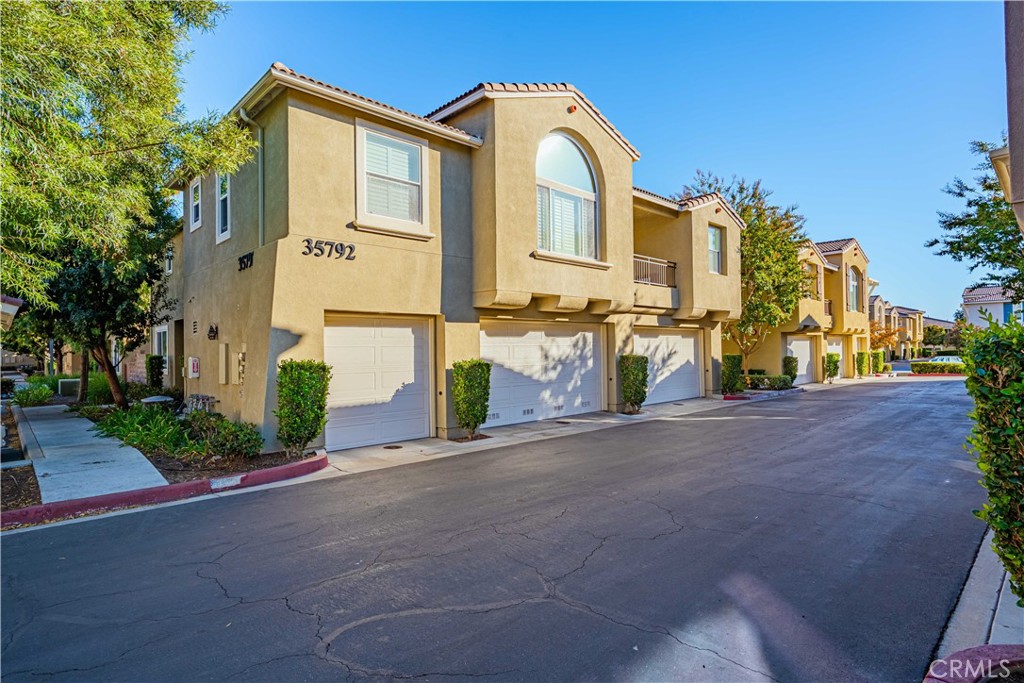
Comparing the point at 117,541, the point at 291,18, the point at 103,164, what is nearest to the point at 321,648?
the point at 117,541

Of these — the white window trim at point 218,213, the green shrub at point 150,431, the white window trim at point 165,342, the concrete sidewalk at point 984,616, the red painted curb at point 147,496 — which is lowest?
the concrete sidewalk at point 984,616

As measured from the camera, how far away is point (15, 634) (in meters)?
3.66

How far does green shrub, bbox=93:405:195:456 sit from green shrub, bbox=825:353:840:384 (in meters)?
30.4

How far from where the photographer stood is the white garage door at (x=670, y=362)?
17.8m

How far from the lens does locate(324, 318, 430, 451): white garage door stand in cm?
1009

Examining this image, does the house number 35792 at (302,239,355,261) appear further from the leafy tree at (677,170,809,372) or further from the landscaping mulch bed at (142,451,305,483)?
the leafy tree at (677,170,809,372)

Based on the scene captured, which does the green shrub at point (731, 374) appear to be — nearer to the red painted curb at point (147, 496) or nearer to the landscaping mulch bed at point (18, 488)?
the red painted curb at point (147, 496)

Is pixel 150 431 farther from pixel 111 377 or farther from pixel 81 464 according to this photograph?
pixel 111 377

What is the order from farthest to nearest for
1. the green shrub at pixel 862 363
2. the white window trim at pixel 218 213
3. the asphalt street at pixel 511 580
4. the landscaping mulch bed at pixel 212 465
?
the green shrub at pixel 862 363 → the white window trim at pixel 218 213 → the landscaping mulch bed at pixel 212 465 → the asphalt street at pixel 511 580

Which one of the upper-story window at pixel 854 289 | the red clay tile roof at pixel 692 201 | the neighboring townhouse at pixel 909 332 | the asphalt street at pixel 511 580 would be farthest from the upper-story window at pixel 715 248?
the neighboring townhouse at pixel 909 332

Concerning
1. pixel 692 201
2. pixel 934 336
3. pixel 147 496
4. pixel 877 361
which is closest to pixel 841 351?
pixel 877 361

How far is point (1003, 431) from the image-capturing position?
10.1 ft

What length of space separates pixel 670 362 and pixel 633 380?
421 cm

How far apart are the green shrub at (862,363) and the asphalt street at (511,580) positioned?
94.8 feet
